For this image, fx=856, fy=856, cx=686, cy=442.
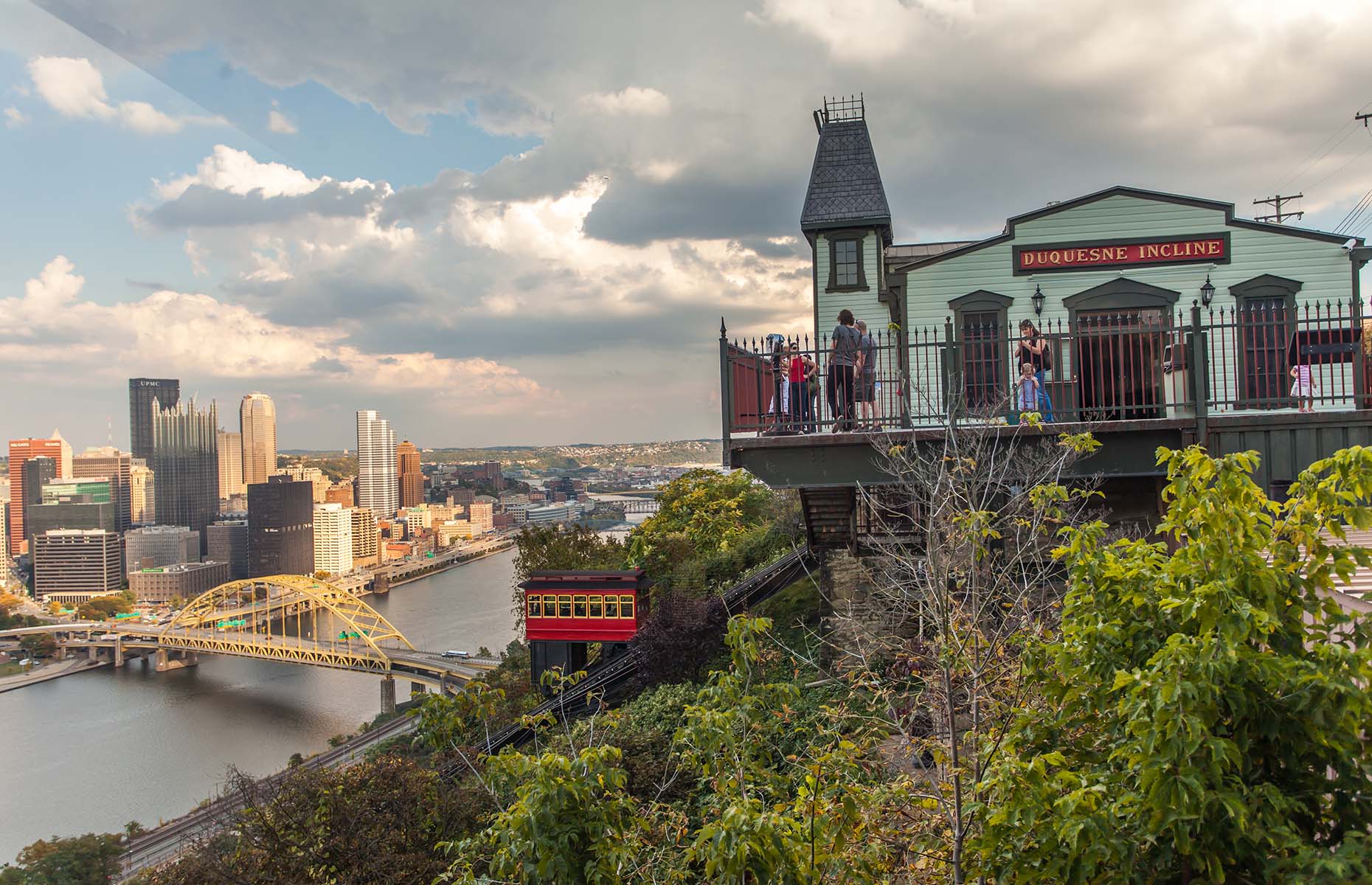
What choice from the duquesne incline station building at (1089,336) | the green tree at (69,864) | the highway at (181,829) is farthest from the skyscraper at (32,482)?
the duquesne incline station building at (1089,336)

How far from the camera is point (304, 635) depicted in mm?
111312

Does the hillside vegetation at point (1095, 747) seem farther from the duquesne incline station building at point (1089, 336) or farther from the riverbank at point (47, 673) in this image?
the riverbank at point (47, 673)

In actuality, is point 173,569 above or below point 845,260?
below

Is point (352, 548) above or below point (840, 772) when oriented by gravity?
below

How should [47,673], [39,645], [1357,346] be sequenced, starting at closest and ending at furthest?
1. [1357,346]
2. [47,673]
3. [39,645]

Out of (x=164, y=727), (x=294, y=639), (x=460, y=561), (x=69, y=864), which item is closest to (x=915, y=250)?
(x=69, y=864)

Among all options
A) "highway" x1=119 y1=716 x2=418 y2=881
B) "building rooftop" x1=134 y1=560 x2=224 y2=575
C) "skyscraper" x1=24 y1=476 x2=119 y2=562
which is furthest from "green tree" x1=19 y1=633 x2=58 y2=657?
"highway" x1=119 y1=716 x2=418 y2=881

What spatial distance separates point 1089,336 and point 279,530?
568ft

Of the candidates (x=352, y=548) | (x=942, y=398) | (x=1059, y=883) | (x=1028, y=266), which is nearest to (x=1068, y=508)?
(x=942, y=398)

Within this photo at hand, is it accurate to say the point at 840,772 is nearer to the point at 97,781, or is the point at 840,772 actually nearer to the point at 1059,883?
the point at 1059,883

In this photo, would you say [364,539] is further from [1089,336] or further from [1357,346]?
→ [1357,346]

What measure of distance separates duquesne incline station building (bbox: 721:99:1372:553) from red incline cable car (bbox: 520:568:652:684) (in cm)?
1310

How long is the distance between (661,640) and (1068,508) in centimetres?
953

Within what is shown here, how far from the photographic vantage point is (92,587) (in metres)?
152
